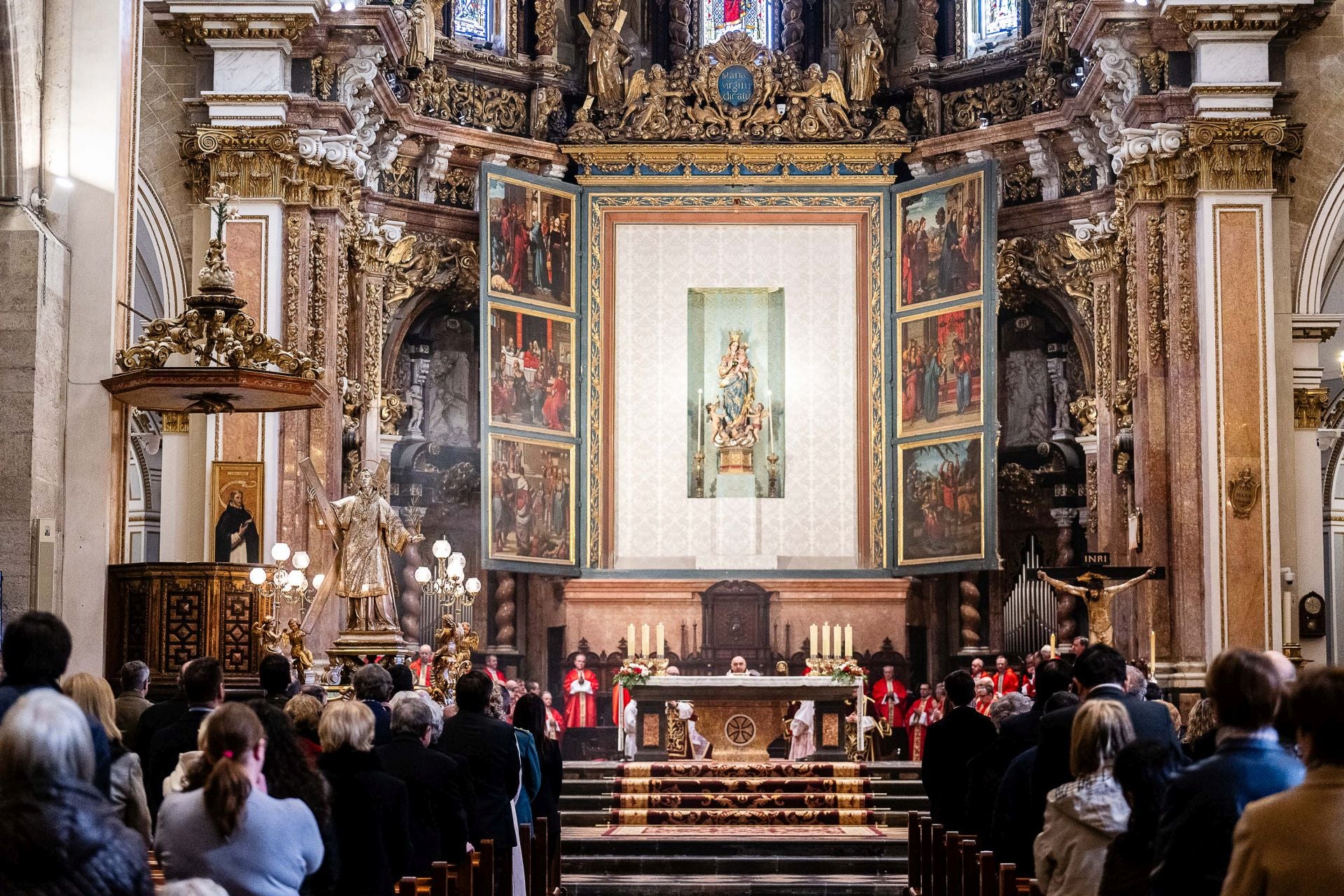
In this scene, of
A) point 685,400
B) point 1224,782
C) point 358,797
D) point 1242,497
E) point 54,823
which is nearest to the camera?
point 54,823

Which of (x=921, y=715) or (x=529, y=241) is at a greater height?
(x=529, y=241)

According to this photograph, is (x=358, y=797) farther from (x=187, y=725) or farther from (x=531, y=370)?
(x=531, y=370)

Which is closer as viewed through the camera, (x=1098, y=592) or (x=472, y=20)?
(x=1098, y=592)

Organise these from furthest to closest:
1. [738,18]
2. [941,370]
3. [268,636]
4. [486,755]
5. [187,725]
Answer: [738,18] < [941,370] < [268,636] < [486,755] < [187,725]

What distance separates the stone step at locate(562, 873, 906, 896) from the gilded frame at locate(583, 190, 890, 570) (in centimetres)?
1086

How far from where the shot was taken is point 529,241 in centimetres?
2614

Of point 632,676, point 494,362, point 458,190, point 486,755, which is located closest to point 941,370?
point 494,362

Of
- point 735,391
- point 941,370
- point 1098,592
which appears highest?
point 941,370

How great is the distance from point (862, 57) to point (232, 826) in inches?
889

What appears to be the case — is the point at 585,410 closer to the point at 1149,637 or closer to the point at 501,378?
the point at 501,378

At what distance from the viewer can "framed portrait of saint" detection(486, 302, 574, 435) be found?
84.0 feet

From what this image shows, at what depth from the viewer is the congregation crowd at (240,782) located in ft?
14.6

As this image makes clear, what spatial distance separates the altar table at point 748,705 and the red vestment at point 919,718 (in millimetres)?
2742

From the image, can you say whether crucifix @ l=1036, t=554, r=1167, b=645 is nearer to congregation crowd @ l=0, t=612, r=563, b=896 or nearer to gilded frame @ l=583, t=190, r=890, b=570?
gilded frame @ l=583, t=190, r=890, b=570
